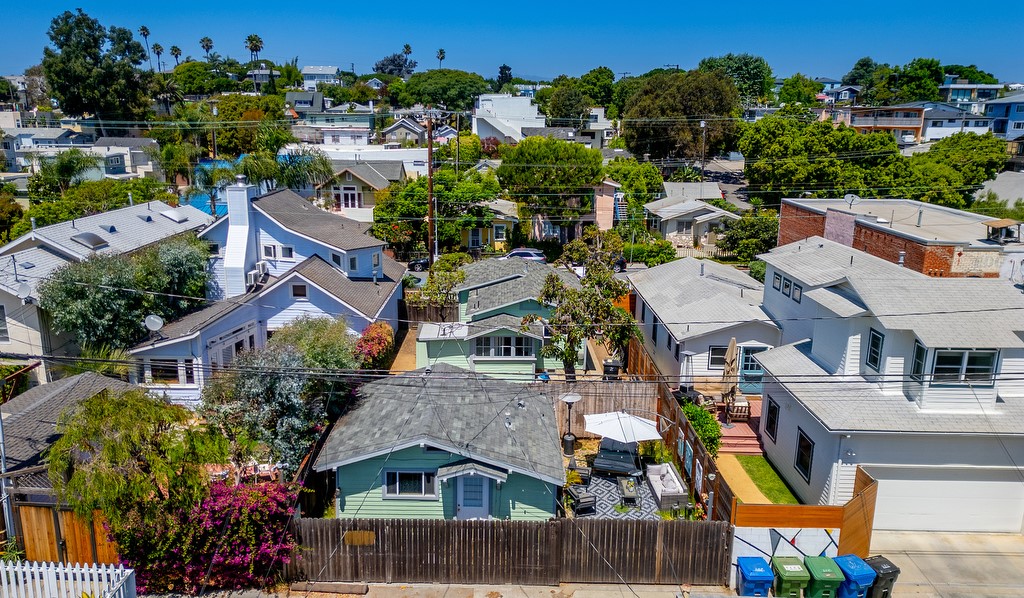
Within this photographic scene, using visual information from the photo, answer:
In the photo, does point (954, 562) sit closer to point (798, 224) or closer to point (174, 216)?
point (798, 224)

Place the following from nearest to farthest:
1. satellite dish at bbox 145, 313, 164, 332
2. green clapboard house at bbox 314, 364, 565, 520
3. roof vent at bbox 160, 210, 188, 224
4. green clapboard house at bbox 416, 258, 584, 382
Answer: green clapboard house at bbox 314, 364, 565, 520 < satellite dish at bbox 145, 313, 164, 332 < green clapboard house at bbox 416, 258, 584, 382 < roof vent at bbox 160, 210, 188, 224

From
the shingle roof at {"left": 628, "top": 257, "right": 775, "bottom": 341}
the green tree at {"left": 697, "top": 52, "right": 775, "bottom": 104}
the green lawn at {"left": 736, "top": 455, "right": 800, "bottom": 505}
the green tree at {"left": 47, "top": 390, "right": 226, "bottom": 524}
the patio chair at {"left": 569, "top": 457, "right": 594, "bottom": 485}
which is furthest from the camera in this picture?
the green tree at {"left": 697, "top": 52, "right": 775, "bottom": 104}

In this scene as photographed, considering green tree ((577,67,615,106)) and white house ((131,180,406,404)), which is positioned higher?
green tree ((577,67,615,106))

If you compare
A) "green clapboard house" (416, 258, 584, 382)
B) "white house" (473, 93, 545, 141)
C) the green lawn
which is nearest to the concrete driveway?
the green lawn

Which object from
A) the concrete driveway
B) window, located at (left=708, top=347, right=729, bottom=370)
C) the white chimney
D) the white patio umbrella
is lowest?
the concrete driveway

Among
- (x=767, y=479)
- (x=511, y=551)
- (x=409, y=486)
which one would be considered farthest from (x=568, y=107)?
(x=511, y=551)

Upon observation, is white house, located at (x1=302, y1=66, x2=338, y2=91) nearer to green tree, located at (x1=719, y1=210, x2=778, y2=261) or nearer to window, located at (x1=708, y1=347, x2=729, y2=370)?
green tree, located at (x1=719, y1=210, x2=778, y2=261)

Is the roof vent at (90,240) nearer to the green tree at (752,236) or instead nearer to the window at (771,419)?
the window at (771,419)
